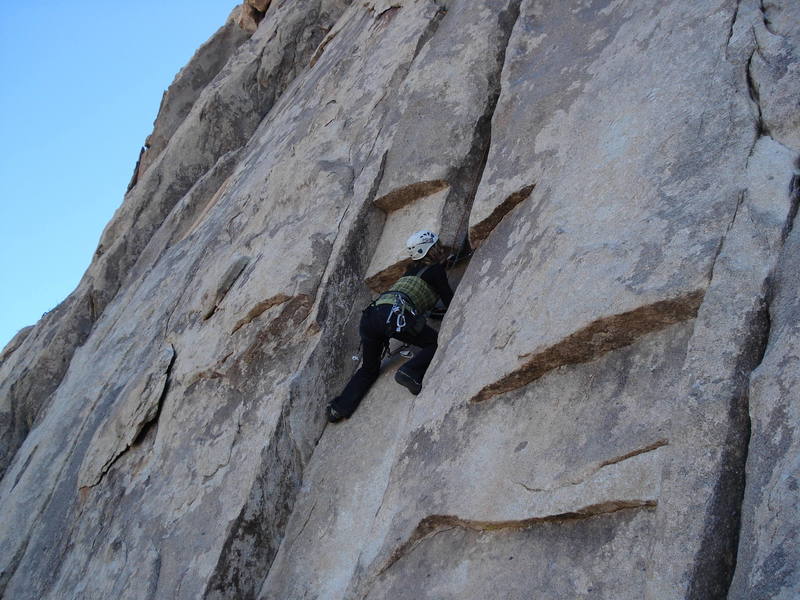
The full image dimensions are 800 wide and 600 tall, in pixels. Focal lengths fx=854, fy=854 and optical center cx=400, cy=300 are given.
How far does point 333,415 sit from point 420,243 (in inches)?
63.9

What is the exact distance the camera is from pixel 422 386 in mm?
6395

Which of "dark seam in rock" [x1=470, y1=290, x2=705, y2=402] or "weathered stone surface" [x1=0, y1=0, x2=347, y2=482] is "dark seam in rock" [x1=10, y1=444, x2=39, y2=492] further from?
"dark seam in rock" [x1=470, y1=290, x2=705, y2=402]

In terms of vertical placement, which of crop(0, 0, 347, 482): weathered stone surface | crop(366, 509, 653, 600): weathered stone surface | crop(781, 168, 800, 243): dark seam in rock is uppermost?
crop(0, 0, 347, 482): weathered stone surface

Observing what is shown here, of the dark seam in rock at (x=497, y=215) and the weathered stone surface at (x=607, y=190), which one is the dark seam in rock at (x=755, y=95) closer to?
the weathered stone surface at (x=607, y=190)

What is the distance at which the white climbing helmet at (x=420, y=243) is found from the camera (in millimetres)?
7254

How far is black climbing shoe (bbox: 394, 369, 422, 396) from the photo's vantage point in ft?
21.2

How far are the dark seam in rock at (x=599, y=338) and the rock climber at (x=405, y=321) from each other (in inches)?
48.0

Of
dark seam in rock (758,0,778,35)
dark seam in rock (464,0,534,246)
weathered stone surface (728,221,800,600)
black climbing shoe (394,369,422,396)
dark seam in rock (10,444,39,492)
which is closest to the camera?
weathered stone surface (728,221,800,600)

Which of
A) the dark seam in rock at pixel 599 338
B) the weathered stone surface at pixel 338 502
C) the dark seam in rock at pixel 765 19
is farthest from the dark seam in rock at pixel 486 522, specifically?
the dark seam in rock at pixel 765 19

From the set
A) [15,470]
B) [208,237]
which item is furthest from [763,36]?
[15,470]

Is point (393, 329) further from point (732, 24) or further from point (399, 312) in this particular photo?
point (732, 24)

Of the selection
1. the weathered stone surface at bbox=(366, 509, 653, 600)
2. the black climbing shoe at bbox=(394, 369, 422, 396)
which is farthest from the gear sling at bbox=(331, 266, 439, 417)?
the weathered stone surface at bbox=(366, 509, 653, 600)

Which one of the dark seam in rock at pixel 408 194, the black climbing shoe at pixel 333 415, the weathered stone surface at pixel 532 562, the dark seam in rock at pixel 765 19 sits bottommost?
the weathered stone surface at pixel 532 562

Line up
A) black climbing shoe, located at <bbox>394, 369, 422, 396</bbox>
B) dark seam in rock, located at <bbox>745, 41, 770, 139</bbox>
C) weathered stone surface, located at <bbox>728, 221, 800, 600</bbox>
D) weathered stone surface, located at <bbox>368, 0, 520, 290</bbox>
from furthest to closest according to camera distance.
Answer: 1. weathered stone surface, located at <bbox>368, 0, 520, 290</bbox>
2. black climbing shoe, located at <bbox>394, 369, 422, 396</bbox>
3. dark seam in rock, located at <bbox>745, 41, 770, 139</bbox>
4. weathered stone surface, located at <bbox>728, 221, 800, 600</bbox>
